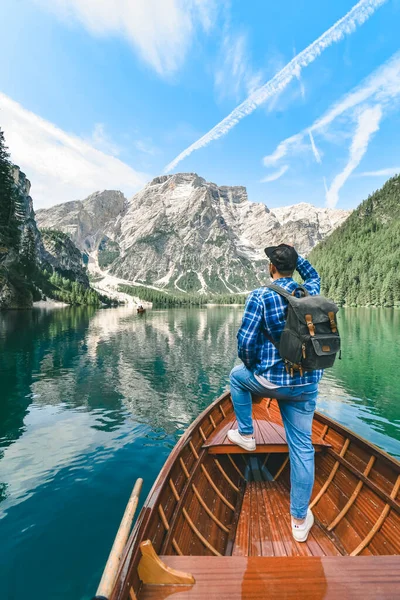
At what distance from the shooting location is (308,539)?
4.76 m

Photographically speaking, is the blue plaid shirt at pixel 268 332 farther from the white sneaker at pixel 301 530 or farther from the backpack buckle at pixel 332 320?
the white sneaker at pixel 301 530

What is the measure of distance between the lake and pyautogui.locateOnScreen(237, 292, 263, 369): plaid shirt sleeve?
5.28m

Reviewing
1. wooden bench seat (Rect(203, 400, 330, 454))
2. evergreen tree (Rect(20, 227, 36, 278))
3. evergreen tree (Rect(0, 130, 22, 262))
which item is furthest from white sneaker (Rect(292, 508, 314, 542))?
evergreen tree (Rect(20, 227, 36, 278))

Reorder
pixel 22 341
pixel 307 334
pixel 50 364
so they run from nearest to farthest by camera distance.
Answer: pixel 307 334 < pixel 50 364 < pixel 22 341

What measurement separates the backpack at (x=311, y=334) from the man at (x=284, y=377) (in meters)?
0.30

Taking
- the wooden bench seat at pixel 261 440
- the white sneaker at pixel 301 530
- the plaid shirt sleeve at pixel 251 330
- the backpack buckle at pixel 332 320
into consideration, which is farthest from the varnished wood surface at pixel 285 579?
the wooden bench seat at pixel 261 440

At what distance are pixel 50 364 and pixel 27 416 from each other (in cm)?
1179

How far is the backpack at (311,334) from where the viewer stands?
380cm

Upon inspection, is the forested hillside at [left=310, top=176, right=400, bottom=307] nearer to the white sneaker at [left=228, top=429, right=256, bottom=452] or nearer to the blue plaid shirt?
the white sneaker at [left=228, top=429, right=256, bottom=452]

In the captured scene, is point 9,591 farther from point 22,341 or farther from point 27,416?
point 22,341

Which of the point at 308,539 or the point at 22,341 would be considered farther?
the point at 22,341

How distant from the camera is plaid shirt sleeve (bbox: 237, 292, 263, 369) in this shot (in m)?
4.36

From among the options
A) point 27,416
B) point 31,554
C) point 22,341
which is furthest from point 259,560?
point 22,341

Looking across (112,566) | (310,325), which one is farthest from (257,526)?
(310,325)
